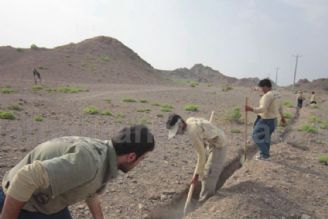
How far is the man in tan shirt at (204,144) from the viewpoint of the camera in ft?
19.1

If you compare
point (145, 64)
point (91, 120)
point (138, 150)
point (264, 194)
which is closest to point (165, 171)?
point (264, 194)

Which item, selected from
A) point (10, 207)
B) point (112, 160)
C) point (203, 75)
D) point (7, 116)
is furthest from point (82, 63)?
point (203, 75)

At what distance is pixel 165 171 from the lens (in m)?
8.30

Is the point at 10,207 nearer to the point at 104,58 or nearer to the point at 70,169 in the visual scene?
the point at 70,169

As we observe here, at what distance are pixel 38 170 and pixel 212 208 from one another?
3.94 meters

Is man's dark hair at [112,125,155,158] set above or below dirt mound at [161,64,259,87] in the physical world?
above

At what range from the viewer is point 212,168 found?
681cm

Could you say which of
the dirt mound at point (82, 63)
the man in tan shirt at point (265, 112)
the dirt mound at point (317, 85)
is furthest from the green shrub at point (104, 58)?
the man in tan shirt at point (265, 112)

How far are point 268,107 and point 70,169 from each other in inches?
242

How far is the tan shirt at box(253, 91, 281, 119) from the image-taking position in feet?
26.8

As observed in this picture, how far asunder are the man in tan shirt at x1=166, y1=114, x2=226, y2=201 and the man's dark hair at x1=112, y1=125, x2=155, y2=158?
2.87 m

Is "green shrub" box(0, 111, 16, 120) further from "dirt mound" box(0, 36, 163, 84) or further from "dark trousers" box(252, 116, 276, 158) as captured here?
"dirt mound" box(0, 36, 163, 84)

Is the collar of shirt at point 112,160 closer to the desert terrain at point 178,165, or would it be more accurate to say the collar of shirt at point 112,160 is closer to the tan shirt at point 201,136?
the desert terrain at point 178,165

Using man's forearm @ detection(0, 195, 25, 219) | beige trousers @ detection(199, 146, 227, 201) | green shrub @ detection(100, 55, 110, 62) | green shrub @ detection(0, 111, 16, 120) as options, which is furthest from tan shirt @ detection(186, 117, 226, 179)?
green shrub @ detection(100, 55, 110, 62)
